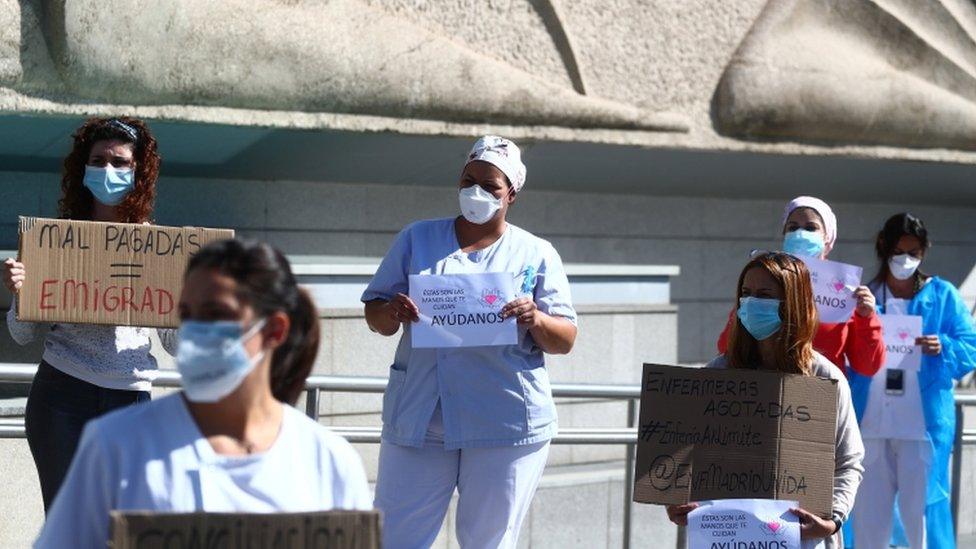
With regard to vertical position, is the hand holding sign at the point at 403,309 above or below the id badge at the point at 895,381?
above

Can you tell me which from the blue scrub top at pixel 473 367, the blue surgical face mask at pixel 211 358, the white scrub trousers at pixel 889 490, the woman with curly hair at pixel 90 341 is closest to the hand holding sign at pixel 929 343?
the white scrub trousers at pixel 889 490

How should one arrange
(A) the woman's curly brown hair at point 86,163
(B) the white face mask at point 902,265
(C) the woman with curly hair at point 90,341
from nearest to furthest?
(C) the woman with curly hair at point 90,341 → (A) the woman's curly brown hair at point 86,163 → (B) the white face mask at point 902,265

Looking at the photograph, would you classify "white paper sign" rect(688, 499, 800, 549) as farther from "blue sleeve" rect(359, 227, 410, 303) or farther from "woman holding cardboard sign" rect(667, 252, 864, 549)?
"blue sleeve" rect(359, 227, 410, 303)

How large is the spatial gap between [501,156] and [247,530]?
2473mm

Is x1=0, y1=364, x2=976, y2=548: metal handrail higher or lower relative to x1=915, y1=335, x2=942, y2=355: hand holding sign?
lower

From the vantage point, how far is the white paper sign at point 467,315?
4.57m

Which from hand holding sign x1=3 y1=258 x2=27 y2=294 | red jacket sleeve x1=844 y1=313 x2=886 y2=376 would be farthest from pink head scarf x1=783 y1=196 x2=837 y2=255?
hand holding sign x1=3 y1=258 x2=27 y2=294

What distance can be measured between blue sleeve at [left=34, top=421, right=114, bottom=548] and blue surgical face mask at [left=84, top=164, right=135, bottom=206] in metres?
2.17

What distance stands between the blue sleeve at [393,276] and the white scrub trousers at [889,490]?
2504 millimetres

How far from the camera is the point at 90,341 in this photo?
438 centimetres

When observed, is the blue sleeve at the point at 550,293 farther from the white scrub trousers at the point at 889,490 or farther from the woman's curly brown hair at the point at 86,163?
the white scrub trousers at the point at 889,490

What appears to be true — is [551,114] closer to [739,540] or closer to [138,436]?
[739,540]

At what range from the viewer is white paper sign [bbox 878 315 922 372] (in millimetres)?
6316

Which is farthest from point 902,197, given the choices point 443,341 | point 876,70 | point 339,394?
point 443,341
